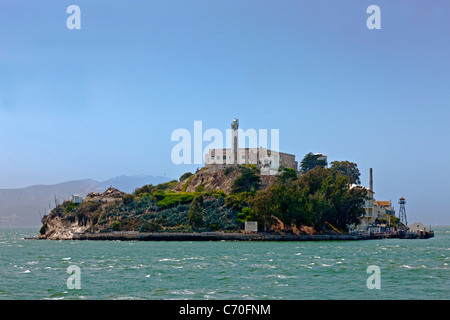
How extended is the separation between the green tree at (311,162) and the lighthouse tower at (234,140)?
25981mm

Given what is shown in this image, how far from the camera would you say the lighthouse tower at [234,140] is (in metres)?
165

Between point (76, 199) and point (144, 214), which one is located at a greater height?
point (76, 199)

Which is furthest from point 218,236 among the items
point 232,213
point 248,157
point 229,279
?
point 229,279

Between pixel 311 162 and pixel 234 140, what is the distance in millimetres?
30326

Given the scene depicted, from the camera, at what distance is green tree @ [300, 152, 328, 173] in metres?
183

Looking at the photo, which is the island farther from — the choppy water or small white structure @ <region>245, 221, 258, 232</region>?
the choppy water

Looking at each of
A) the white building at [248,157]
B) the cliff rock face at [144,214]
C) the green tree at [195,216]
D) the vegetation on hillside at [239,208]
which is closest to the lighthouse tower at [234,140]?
the white building at [248,157]

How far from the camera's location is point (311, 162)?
603 feet

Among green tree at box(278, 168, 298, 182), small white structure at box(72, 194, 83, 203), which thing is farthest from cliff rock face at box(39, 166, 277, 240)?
green tree at box(278, 168, 298, 182)

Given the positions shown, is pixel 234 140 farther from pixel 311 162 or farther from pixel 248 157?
pixel 311 162
